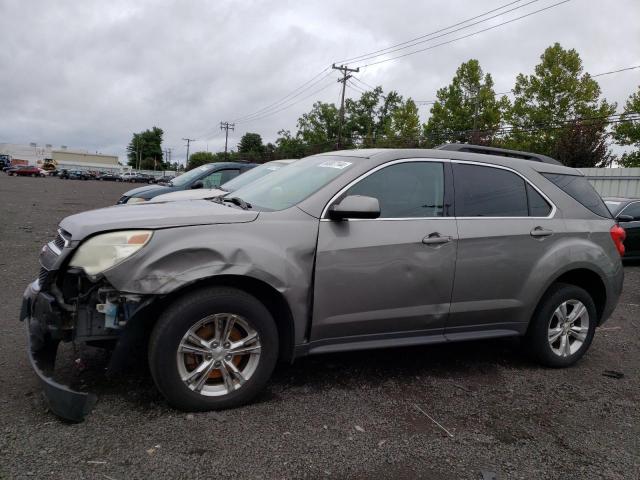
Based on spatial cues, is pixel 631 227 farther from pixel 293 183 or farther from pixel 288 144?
pixel 288 144

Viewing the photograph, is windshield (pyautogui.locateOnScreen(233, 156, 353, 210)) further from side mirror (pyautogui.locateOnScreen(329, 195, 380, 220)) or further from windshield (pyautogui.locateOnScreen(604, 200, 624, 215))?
windshield (pyautogui.locateOnScreen(604, 200, 624, 215))

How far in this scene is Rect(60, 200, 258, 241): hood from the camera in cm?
317

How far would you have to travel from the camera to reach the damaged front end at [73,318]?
9.89ft

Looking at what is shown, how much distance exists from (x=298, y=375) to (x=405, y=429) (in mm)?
1045

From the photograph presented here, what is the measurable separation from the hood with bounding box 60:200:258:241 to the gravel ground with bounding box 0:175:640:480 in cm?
111

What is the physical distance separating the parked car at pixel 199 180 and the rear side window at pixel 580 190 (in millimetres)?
7069

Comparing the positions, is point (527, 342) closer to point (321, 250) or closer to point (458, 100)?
point (321, 250)

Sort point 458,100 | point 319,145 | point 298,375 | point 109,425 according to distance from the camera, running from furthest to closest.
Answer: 1. point 319,145
2. point 458,100
3. point 298,375
4. point 109,425

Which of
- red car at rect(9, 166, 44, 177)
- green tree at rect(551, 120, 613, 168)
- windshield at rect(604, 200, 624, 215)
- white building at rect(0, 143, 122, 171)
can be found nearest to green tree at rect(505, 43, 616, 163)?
green tree at rect(551, 120, 613, 168)

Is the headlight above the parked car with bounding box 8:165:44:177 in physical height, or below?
below

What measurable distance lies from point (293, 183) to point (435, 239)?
116 cm

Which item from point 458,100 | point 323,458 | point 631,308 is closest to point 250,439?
point 323,458

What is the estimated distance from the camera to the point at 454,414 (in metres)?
3.57

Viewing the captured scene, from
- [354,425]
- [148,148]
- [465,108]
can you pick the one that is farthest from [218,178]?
[148,148]
